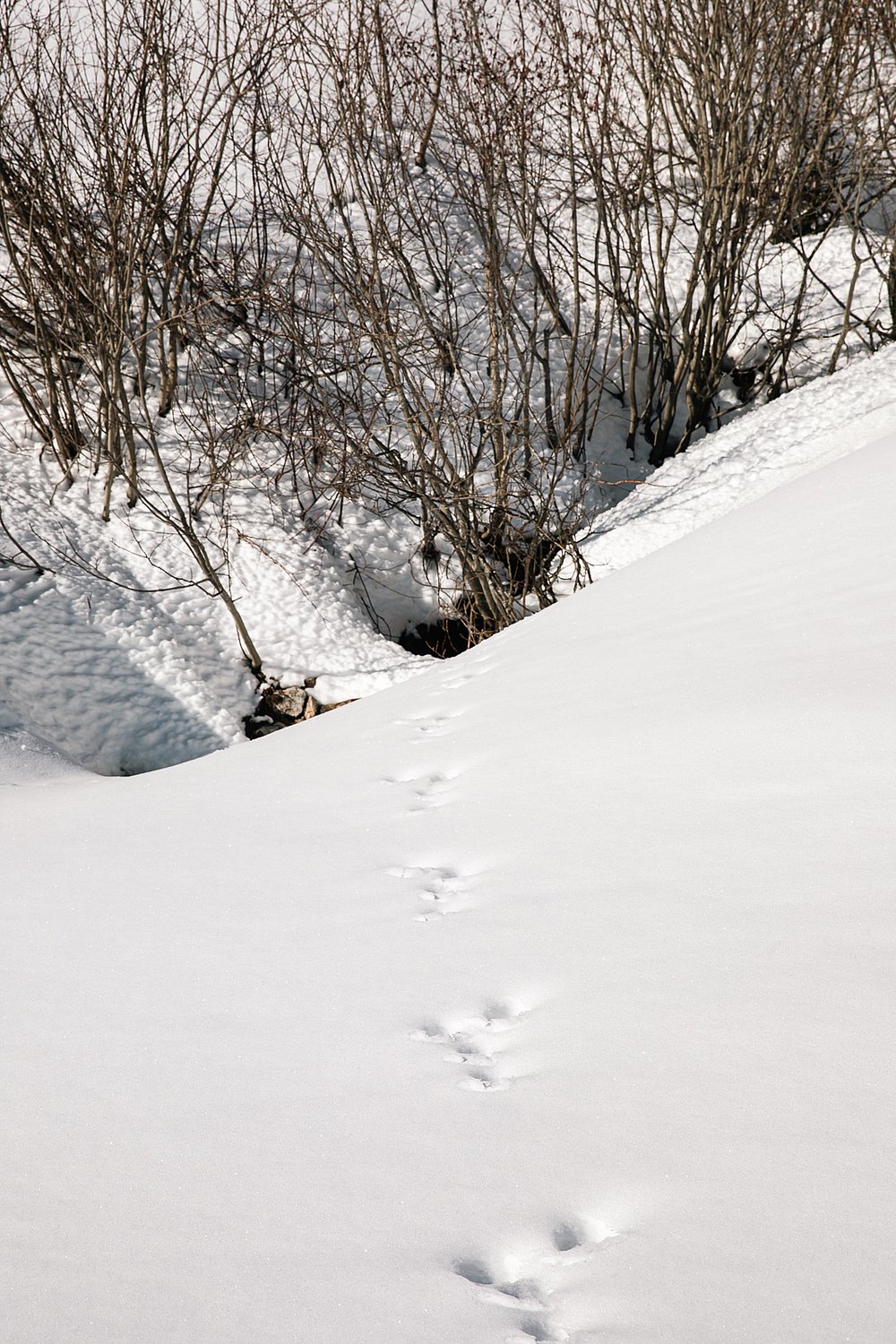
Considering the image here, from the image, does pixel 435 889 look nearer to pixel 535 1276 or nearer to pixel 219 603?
pixel 535 1276

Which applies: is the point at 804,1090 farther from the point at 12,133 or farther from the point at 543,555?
the point at 12,133

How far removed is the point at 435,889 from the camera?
6.60 ft

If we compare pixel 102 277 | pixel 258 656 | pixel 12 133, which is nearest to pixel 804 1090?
pixel 258 656

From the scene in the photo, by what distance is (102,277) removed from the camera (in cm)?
623

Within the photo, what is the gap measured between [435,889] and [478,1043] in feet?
1.86

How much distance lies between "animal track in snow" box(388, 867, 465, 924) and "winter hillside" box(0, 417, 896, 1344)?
1cm

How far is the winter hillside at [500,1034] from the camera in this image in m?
1.02

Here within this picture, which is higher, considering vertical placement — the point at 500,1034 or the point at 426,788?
the point at 426,788

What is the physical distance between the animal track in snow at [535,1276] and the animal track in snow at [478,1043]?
0.27 metres

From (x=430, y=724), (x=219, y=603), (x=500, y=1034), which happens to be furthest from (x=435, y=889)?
(x=219, y=603)

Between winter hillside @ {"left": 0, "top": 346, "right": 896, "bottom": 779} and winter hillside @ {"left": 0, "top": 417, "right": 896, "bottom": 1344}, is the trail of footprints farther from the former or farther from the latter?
winter hillside @ {"left": 0, "top": 346, "right": 896, "bottom": 779}

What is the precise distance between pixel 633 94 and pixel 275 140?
3542mm

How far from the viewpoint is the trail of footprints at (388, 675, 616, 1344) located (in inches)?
39.3

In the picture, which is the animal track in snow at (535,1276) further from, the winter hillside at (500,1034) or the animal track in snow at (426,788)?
the animal track in snow at (426,788)
